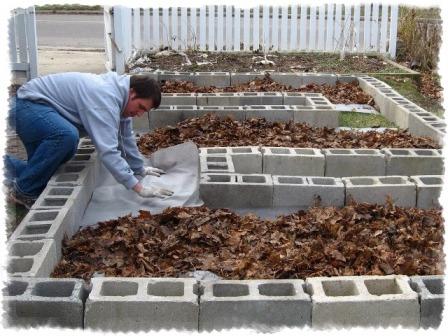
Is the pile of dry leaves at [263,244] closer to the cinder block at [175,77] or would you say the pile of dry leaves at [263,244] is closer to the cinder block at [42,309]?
the cinder block at [42,309]

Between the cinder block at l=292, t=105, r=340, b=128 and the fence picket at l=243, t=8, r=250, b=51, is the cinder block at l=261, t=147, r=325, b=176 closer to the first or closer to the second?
the cinder block at l=292, t=105, r=340, b=128

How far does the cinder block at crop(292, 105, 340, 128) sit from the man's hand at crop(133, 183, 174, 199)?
8.57ft

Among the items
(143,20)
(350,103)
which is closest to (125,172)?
(350,103)

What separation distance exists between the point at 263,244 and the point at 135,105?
1382 millimetres

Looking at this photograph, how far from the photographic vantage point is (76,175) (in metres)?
A: 4.59

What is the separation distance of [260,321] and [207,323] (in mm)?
243

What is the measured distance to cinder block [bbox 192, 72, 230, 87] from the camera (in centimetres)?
879

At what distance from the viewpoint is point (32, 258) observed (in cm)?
331

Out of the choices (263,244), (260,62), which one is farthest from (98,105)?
(260,62)

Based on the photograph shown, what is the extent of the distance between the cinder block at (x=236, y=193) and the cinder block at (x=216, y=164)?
0.84 feet

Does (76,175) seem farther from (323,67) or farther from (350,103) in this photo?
(323,67)

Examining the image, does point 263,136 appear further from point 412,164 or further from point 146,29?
point 146,29

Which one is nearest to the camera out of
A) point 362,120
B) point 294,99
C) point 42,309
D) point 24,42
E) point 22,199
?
point 42,309

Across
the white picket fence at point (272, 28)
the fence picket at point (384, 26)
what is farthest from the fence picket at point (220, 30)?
the fence picket at point (384, 26)
